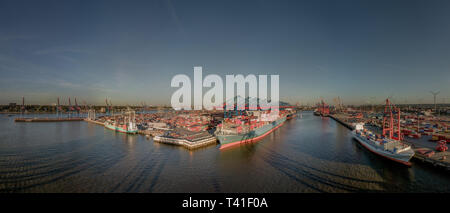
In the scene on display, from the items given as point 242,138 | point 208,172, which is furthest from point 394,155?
point 208,172

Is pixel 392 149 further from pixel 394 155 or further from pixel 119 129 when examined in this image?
pixel 119 129

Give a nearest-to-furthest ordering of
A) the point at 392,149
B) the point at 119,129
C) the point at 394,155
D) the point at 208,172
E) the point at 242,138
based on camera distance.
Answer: the point at 208,172
the point at 394,155
the point at 392,149
the point at 242,138
the point at 119,129

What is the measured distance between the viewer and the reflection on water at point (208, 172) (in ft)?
24.2

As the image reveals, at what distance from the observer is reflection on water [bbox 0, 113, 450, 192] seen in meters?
7.38

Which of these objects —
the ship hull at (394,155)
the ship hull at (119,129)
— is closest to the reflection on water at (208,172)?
the ship hull at (394,155)

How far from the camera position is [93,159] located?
11125 mm

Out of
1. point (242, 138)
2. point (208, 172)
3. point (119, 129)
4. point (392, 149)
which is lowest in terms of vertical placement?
point (208, 172)

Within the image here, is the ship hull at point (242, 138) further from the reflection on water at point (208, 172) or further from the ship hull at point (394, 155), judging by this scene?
the ship hull at point (394, 155)

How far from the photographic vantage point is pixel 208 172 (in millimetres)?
9000

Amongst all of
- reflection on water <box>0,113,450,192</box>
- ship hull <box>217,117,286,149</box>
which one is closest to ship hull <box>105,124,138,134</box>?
reflection on water <box>0,113,450,192</box>

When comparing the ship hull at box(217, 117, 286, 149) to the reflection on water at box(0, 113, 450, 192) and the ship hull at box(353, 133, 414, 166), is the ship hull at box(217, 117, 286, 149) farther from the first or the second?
the ship hull at box(353, 133, 414, 166)
